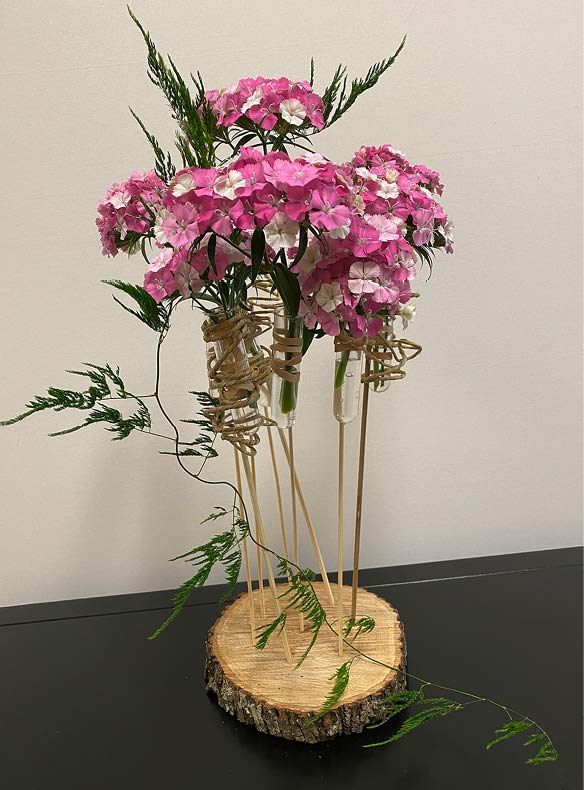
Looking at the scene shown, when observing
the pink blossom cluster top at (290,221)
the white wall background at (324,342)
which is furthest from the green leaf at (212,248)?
the white wall background at (324,342)

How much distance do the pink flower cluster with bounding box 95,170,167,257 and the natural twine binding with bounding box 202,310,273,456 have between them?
0.40ft

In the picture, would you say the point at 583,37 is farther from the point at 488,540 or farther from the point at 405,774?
the point at 405,774

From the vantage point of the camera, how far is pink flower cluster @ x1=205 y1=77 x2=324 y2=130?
663 mm

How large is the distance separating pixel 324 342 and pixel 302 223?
1.74 ft

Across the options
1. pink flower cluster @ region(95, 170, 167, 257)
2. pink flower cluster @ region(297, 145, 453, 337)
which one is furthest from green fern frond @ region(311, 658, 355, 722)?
pink flower cluster @ region(95, 170, 167, 257)

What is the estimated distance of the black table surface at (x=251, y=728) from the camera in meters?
0.78

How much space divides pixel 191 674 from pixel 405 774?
32 cm

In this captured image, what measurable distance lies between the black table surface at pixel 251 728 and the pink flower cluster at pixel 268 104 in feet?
2.22

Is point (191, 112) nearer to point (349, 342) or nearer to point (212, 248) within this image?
point (212, 248)

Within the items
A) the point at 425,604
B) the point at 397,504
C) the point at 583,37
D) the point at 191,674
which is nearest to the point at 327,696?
the point at 191,674

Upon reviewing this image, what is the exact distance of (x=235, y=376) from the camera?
73cm

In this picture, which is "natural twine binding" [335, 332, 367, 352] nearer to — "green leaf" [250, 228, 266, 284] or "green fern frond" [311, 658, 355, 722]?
"green leaf" [250, 228, 266, 284]

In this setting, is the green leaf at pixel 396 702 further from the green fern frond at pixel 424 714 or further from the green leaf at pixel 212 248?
the green leaf at pixel 212 248

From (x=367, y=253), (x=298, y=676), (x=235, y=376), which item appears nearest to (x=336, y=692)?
(x=298, y=676)
